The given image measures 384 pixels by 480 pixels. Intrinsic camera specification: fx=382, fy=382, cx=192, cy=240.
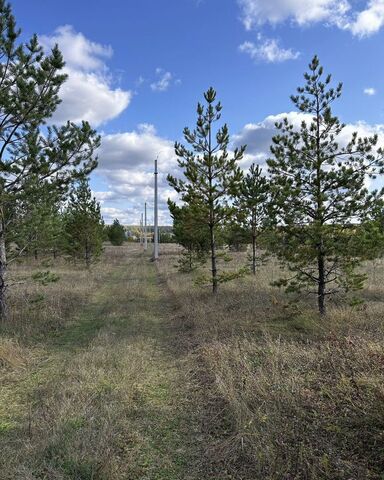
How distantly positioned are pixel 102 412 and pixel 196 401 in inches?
54.6

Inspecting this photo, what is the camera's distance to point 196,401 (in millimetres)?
5445

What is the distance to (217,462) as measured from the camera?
3863 millimetres

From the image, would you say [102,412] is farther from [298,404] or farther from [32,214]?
[32,214]

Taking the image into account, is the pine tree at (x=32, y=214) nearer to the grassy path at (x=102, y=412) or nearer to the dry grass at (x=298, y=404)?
the grassy path at (x=102, y=412)

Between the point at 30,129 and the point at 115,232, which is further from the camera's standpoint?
the point at 115,232

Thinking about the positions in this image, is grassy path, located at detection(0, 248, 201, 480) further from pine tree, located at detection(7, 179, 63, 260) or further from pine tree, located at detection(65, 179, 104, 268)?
pine tree, located at detection(65, 179, 104, 268)

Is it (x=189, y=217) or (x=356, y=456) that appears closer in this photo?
(x=356, y=456)

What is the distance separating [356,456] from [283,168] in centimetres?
765

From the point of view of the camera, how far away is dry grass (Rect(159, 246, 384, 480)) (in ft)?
11.3

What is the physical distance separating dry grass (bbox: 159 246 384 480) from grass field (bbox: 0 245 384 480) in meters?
0.02

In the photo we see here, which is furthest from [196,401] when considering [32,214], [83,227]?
[83,227]

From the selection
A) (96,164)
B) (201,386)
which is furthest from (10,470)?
(96,164)

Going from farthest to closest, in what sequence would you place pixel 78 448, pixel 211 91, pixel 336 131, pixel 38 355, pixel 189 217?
pixel 189 217 → pixel 211 91 → pixel 336 131 → pixel 38 355 → pixel 78 448

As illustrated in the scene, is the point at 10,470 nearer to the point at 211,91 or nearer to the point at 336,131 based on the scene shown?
the point at 336,131
